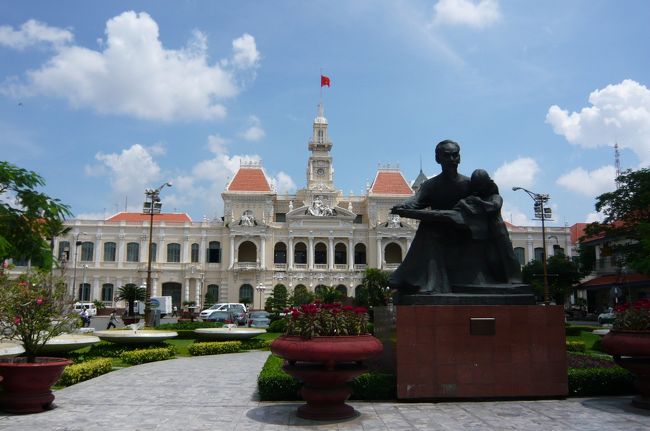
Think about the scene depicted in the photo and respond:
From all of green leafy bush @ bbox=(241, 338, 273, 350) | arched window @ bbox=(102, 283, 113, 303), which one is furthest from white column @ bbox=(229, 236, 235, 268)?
green leafy bush @ bbox=(241, 338, 273, 350)

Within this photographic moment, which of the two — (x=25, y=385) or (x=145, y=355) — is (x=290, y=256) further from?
(x=25, y=385)

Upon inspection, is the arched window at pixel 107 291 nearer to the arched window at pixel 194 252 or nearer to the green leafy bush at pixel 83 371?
the arched window at pixel 194 252

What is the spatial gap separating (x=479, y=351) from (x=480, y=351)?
14mm

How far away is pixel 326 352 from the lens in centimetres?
692

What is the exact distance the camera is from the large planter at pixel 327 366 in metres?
6.96

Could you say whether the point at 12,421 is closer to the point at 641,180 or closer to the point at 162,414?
the point at 162,414

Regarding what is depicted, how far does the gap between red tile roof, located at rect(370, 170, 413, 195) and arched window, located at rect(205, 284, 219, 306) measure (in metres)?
20.6

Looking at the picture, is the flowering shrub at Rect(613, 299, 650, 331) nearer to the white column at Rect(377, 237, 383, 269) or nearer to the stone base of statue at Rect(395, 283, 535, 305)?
the stone base of statue at Rect(395, 283, 535, 305)

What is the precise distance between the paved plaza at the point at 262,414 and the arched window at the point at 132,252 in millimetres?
53087

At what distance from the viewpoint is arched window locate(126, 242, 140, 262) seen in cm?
6078

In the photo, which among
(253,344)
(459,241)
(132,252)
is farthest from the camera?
(132,252)

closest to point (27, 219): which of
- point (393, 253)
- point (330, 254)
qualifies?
point (330, 254)

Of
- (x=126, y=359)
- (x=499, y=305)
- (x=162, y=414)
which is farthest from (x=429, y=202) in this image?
(x=126, y=359)

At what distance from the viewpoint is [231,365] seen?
1463 cm
